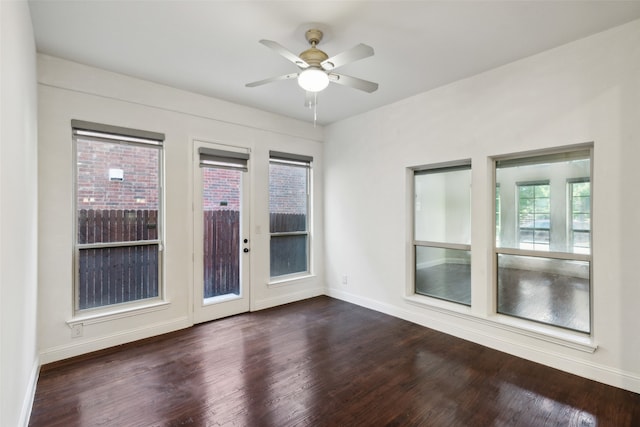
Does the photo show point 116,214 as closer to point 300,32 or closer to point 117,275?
point 117,275

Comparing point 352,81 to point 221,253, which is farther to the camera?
point 221,253

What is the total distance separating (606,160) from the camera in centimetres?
253

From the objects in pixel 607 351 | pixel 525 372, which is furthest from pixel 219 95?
pixel 607 351

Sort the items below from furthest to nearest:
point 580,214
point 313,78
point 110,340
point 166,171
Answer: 1. point 166,171
2. point 110,340
3. point 580,214
4. point 313,78

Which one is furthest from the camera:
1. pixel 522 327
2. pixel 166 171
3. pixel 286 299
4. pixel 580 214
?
pixel 286 299

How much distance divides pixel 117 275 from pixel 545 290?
4414mm

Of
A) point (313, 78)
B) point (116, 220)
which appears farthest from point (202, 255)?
Answer: point (313, 78)

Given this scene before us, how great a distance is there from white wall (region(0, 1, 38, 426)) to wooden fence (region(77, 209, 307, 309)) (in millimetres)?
744

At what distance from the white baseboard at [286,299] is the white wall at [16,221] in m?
2.41

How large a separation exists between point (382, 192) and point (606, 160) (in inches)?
91.0

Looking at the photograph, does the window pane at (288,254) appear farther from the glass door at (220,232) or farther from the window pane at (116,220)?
the window pane at (116,220)

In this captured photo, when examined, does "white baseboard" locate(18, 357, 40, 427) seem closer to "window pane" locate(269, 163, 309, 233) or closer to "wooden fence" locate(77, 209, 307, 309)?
"wooden fence" locate(77, 209, 307, 309)

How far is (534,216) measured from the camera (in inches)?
→ 120

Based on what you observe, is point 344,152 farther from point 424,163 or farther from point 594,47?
point 594,47
